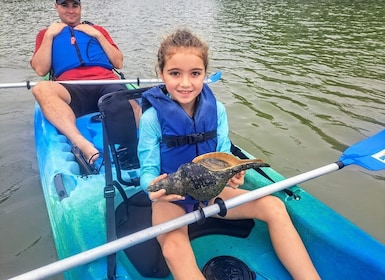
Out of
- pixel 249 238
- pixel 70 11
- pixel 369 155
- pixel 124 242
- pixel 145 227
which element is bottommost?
pixel 249 238

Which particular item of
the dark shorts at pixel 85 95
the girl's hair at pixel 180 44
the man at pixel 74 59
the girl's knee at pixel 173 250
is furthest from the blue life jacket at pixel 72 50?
the girl's knee at pixel 173 250

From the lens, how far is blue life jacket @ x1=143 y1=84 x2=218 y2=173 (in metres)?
2.06

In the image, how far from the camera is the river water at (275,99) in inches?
124

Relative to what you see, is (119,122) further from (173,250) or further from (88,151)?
(173,250)

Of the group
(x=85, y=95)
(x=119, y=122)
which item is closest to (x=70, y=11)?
(x=85, y=95)

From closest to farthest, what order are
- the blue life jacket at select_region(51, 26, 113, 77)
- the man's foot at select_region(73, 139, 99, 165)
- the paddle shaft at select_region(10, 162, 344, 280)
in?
the paddle shaft at select_region(10, 162, 344, 280), the man's foot at select_region(73, 139, 99, 165), the blue life jacket at select_region(51, 26, 113, 77)

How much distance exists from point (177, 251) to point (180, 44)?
98 cm

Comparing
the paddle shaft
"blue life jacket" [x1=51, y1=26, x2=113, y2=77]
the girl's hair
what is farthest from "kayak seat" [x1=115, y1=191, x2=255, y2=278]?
"blue life jacket" [x1=51, y1=26, x2=113, y2=77]

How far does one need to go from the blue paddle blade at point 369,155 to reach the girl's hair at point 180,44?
101cm

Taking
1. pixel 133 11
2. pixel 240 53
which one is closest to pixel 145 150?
pixel 240 53

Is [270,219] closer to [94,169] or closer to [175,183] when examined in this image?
[175,183]

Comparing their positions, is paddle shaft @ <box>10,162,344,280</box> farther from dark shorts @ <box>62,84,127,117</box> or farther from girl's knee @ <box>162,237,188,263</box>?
dark shorts @ <box>62,84,127,117</box>

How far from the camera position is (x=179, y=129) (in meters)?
2.07

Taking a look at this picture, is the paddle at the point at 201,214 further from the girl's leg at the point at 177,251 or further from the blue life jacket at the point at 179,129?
the blue life jacket at the point at 179,129
